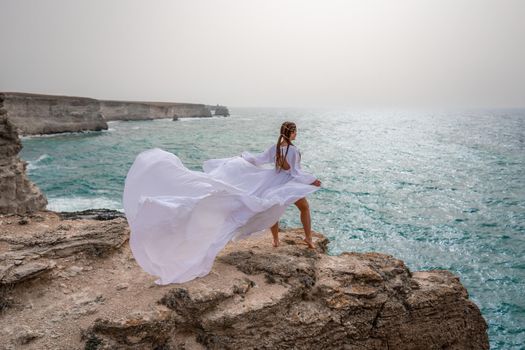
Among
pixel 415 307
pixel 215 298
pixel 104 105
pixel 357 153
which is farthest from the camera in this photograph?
pixel 104 105

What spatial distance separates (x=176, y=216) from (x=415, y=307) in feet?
12.3

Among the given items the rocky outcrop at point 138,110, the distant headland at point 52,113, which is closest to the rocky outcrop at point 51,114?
the distant headland at point 52,113

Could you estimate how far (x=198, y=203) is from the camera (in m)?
4.57

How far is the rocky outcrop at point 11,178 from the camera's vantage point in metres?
10.5

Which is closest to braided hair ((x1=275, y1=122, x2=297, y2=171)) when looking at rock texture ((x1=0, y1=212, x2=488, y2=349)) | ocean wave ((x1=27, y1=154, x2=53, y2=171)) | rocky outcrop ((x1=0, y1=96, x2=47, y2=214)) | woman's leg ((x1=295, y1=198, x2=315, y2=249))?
woman's leg ((x1=295, y1=198, x2=315, y2=249))

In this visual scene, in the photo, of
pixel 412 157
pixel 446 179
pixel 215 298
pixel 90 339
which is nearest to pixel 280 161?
pixel 215 298

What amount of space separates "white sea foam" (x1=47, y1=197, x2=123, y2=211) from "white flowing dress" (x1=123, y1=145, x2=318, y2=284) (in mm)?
12108

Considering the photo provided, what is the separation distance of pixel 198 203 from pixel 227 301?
4.36 ft

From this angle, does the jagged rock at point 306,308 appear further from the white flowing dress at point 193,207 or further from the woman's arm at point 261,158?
the woman's arm at point 261,158

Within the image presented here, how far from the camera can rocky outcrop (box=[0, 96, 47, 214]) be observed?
34.6ft

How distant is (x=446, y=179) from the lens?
24922mm

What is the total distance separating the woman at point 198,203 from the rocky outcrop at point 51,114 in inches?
1922

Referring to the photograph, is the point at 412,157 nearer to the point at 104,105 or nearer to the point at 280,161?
the point at 280,161

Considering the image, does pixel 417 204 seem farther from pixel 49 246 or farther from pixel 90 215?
pixel 49 246
